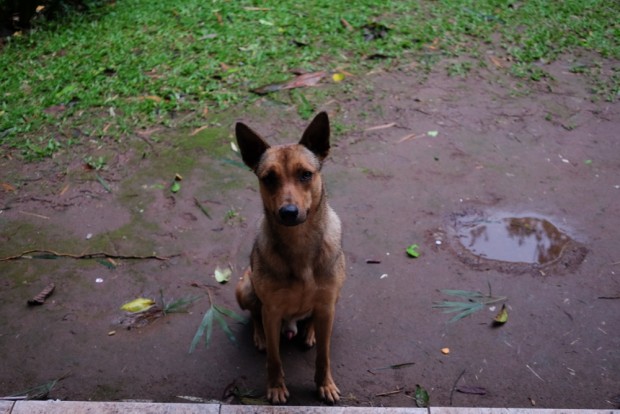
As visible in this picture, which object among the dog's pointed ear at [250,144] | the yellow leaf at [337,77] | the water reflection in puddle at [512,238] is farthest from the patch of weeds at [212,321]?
the yellow leaf at [337,77]

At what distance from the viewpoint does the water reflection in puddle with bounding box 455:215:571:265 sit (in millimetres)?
5004

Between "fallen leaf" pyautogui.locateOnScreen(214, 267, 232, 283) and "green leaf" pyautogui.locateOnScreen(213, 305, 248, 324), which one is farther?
"fallen leaf" pyautogui.locateOnScreen(214, 267, 232, 283)

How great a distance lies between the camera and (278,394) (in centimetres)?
389

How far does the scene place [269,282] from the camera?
3.59m

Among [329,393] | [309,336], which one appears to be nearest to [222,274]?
[309,336]

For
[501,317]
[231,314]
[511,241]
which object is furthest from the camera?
[511,241]

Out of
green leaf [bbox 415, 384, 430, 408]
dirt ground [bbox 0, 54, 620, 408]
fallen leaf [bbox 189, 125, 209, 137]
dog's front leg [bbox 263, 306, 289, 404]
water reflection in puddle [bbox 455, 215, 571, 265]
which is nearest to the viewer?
dog's front leg [bbox 263, 306, 289, 404]

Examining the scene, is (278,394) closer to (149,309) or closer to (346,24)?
(149,309)

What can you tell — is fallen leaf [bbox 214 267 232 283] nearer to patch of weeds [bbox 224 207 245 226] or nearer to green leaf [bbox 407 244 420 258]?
patch of weeds [bbox 224 207 245 226]

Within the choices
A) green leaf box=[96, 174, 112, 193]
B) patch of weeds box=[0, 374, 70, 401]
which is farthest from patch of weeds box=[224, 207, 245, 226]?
patch of weeds box=[0, 374, 70, 401]

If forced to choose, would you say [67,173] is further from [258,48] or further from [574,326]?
[574,326]

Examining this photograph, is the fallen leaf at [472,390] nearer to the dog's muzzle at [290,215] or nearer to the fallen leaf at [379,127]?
the dog's muzzle at [290,215]

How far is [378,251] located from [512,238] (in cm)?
115

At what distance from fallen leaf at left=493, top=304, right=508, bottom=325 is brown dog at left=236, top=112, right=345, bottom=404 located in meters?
1.37
